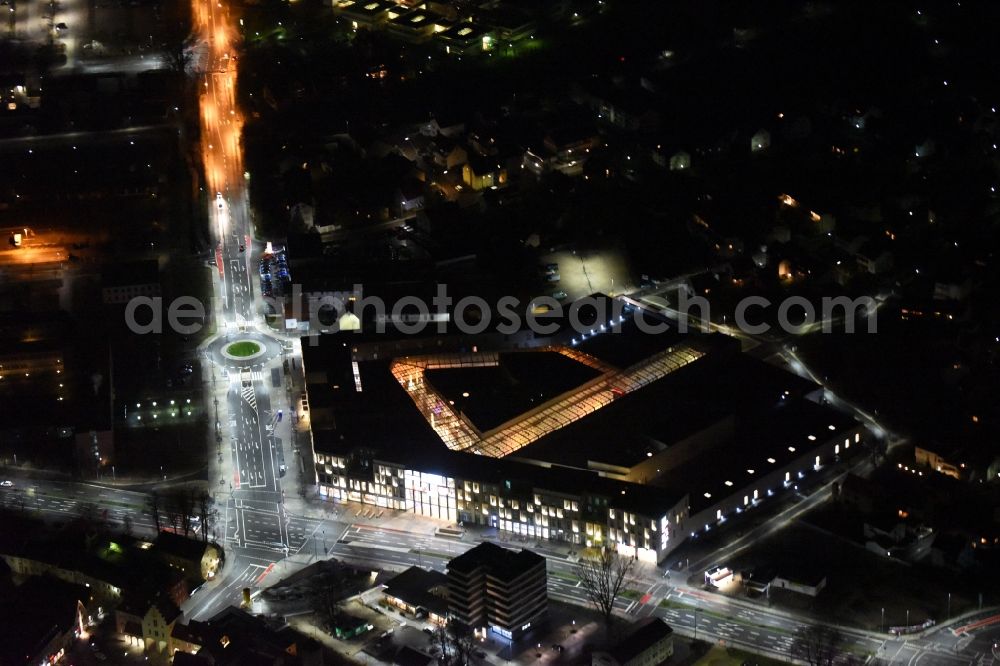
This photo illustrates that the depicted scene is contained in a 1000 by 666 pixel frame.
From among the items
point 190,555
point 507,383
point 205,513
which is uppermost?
point 507,383

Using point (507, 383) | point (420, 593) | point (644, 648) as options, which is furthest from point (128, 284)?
point (644, 648)

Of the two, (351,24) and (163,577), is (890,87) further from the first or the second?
(163,577)

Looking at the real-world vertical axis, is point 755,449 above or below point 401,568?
above

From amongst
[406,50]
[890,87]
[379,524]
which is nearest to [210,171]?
[406,50]

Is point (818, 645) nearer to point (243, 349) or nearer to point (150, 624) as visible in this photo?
point (150, 624)

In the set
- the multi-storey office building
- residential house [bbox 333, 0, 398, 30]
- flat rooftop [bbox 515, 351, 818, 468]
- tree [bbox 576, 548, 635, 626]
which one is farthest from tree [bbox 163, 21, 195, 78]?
the multi-storey office building

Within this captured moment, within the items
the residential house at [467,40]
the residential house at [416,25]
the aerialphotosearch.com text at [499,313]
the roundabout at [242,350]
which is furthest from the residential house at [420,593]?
the residential house at [416,25]
